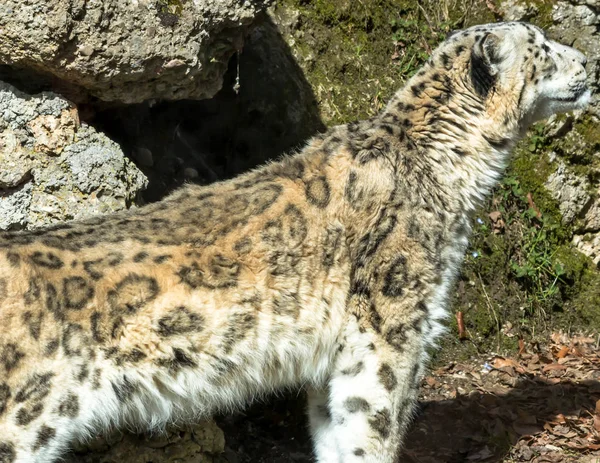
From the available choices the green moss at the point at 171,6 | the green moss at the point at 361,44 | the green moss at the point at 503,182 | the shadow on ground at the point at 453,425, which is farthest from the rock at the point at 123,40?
the shadow on ground at the point at 453,425

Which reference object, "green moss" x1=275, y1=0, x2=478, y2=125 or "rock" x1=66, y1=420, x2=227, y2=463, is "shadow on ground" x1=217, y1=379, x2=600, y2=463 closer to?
"rock" x1=66, y1=420, x2=227, y2=463

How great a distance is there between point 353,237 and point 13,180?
2191 mm

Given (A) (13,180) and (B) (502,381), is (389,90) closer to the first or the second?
(B) (502,381)

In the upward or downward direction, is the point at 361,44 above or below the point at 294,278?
above

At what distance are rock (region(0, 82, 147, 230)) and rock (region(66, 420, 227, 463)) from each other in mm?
1449

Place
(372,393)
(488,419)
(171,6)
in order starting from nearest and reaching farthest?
(372,393), (171,6), (488,419)

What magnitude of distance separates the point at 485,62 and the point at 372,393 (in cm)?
213

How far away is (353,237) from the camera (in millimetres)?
5590

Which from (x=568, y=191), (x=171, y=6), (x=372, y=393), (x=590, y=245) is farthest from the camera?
(x=590, y=245)

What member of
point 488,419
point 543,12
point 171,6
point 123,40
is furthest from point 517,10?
Result: point 123,40

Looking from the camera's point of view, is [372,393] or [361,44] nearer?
[372,393]

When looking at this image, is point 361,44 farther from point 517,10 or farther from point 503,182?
point 503,182

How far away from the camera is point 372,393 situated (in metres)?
5.41

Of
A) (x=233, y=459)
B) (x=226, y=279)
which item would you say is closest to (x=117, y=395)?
(x=226, y=279)
